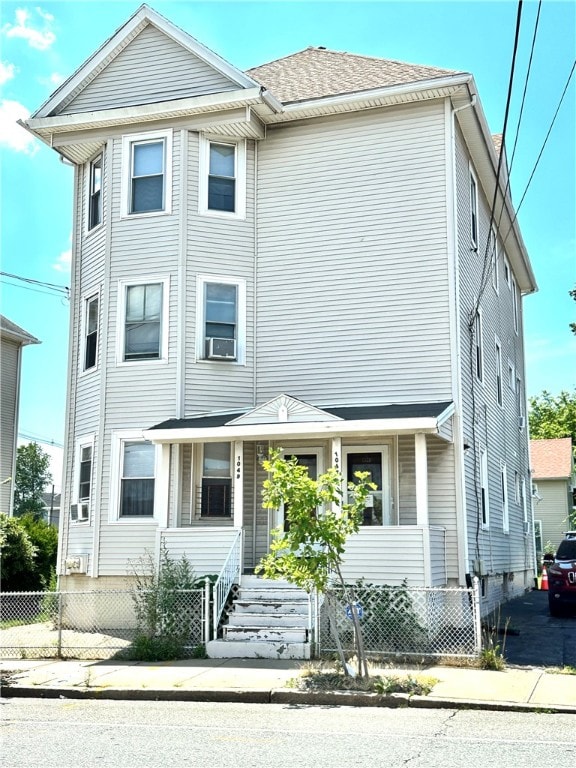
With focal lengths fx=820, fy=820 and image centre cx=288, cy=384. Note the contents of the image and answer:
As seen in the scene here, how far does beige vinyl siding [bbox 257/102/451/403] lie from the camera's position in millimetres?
15562

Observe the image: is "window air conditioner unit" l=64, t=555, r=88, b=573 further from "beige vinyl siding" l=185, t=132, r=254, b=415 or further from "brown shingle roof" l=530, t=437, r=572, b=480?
"brown shingle roof" l=530, t=437, r=572, b=480

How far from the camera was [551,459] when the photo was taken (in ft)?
134

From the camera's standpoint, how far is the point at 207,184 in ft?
55.8

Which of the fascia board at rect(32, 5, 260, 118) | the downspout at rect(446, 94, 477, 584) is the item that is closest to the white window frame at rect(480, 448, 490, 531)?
the downspout at rect(446, 94, 477, 584)

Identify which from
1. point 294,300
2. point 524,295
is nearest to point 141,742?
point 294,300

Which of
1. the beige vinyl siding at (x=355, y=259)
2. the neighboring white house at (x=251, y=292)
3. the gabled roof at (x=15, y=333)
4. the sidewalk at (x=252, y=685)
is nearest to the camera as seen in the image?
the sidewalk at (x=252, y=685)

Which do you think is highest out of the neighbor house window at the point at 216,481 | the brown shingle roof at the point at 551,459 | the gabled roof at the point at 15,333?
the gabled roof at the point at 15,333

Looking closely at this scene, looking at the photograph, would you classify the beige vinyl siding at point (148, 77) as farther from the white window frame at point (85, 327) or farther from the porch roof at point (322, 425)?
the porch roof at point (322, 425)

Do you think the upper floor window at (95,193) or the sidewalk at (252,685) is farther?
the upper floor window at (95,193)

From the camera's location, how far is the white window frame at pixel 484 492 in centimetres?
1716

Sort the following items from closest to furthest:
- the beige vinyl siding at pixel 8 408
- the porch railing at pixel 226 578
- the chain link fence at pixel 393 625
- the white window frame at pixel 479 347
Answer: the chain link fence at pixel 393 625
the porch railing at pixel 226 578
the white window frame at pixel 479 347
the beige vinyl siding at pixel 8 408

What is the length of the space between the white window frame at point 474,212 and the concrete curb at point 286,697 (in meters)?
11.2

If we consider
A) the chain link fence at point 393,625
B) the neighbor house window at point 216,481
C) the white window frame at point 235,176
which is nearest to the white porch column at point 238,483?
the neighbor house window at point 216,481

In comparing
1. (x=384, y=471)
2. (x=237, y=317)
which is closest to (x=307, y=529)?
(x=384, y=471)
